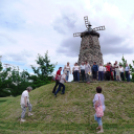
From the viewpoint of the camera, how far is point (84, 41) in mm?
23969

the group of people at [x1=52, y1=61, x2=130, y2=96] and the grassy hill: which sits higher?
the group of people at [x1=52, y1=61, x2=130, y2=96]

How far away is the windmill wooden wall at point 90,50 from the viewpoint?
22609 millimetres

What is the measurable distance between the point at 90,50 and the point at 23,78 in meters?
15.3

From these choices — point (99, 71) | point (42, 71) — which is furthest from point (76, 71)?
point (42, 71)

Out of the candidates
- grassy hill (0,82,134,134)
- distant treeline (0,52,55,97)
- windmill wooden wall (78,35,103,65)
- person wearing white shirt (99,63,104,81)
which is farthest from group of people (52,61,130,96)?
distant treeline (0,52,55,97)

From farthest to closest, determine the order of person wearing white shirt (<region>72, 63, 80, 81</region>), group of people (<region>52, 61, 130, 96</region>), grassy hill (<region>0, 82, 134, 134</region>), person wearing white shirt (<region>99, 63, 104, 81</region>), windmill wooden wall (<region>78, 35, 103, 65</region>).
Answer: windmill wooden wall (<region>78, 35, 103, 65</region>) < person wearing white shirt (<region>99, 63, 104, 81</region>) < person wearing white shirt (<region>72, 63, 80, 81</region>) < group of people (<region>52, 61, 130, 96</region>) < grassy hill (<region>0, 82, 134, 134</region>)

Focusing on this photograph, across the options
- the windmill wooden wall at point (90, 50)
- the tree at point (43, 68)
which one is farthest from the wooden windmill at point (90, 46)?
the tree at point (43, 68)

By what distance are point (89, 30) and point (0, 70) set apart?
57.2ft

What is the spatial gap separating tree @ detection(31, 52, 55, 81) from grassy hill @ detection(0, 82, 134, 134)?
16249 mm

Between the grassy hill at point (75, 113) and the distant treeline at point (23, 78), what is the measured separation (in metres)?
16.0

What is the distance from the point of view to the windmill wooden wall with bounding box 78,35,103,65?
74.2 ft

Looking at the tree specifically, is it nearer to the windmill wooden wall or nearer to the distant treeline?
the distant treeline

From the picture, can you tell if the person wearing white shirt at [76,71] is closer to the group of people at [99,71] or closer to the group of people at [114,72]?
the group of people at [99,71]

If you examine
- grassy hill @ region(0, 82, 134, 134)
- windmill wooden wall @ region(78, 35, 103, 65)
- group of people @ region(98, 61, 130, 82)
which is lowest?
grassy hill @ region(0, 82, 134, 134)
